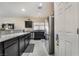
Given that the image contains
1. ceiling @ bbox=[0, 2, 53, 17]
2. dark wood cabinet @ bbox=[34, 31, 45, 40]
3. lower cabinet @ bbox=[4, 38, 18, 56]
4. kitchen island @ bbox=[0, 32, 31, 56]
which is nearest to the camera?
kitchen island @ bbox=[0, 32, 31, 56]

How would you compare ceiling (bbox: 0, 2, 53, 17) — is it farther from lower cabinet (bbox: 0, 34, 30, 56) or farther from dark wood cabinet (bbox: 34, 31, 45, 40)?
dark wood cabinet (bbox: 34, 31, 45, 40)

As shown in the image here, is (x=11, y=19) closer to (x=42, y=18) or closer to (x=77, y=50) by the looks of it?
(x=42, y=18)

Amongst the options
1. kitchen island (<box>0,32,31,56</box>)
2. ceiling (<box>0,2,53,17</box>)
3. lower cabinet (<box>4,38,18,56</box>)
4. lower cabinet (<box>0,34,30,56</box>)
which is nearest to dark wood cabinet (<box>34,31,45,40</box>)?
ceiling (<box>0,2,53,17</box>)

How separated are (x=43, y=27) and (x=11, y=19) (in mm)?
3650

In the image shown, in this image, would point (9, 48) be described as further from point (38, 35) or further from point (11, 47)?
point (38, 35)

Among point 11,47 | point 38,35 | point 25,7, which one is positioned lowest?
point 38,35

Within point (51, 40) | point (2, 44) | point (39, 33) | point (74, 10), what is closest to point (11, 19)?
point (39, 33)

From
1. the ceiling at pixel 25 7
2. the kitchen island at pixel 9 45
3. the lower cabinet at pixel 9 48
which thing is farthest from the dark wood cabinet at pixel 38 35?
the lower cabinet at pixel 9 48

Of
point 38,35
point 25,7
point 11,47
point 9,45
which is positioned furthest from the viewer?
point 38,35

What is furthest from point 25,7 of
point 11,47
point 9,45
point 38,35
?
point 9,45

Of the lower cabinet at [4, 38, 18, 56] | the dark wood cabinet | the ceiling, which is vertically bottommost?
the dark wood cabinet

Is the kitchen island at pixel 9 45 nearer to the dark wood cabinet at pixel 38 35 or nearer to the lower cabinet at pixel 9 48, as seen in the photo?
the lower cabinet at pixel 9 48

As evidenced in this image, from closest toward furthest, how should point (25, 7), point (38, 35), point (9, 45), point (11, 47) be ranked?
point (9, 45) < point (11, 47) < point (25, 7) < point (38, 35)

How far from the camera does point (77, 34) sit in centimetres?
129
